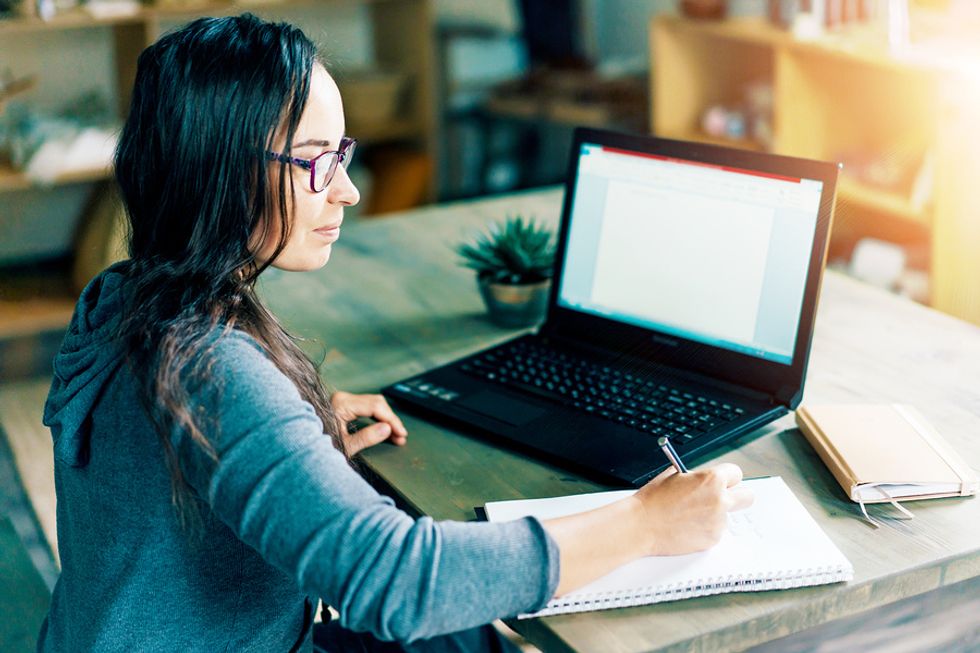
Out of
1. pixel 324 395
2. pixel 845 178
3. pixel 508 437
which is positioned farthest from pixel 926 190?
pixel 324 395

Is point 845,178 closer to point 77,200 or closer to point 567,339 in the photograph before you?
point 567,339

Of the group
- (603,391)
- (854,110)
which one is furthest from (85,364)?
(854,110)

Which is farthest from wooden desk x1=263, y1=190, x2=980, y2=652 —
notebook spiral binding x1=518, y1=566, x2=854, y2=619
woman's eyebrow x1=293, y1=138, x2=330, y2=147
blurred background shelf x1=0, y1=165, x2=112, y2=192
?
blurred background shelf x1=0, y1=165, x2=112, y2=192

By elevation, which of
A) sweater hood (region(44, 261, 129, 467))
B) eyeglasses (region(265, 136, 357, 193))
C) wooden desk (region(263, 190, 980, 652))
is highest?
eyeglasses (region(265, 136, 357, 193))

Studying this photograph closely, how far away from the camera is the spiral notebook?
94cm

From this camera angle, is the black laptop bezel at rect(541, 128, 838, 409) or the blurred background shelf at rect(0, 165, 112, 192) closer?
the black laptop bezel at rect(541, 128, 838, 409)

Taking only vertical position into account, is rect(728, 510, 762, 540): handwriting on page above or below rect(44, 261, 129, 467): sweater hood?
below

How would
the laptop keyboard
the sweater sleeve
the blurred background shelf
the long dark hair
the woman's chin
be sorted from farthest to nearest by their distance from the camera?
the blurred background shelf < the laptop keyboard < the woman's chin < the long dark hair < the sweater sleeve

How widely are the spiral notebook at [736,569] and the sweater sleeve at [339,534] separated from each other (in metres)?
0.06

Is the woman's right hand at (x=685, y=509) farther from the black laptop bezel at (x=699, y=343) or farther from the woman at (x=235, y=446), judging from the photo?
the black laptop bezel at (x=699, y=343)

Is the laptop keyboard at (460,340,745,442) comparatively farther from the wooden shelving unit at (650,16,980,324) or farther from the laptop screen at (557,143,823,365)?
the wooden shelving unit at (650,16,980,324)

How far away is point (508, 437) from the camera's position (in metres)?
1.23

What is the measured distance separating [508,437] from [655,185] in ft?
1.33

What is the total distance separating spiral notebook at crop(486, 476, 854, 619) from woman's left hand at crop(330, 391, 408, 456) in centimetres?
27
